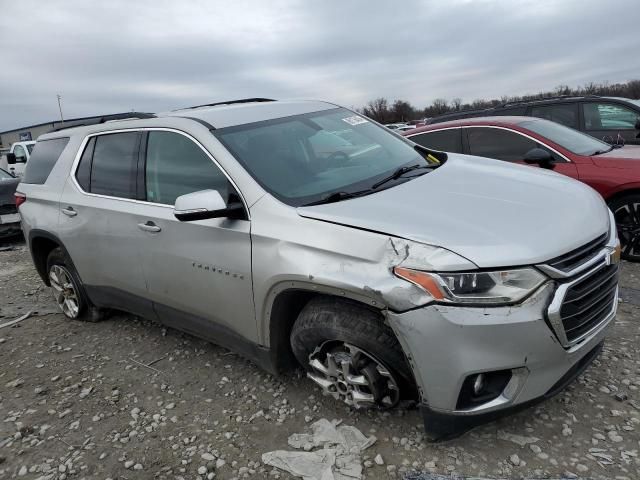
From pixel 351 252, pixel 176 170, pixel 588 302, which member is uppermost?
pixel 176 170

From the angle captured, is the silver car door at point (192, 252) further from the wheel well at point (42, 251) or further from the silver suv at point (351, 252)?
the wheel well at point (42, 251)

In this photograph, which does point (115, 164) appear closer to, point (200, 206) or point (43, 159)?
point (43, 159)

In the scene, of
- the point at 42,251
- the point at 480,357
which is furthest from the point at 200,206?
the point at 42,251

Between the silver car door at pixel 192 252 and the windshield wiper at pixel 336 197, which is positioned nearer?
the windshield wiper at pixel 336 197

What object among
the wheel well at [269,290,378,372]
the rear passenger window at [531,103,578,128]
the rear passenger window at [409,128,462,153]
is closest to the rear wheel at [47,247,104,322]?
the wheel well at [269,290,378,372]

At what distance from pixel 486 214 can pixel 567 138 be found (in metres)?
3.80

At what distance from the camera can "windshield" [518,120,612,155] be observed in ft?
17.5

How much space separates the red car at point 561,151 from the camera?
191 inches

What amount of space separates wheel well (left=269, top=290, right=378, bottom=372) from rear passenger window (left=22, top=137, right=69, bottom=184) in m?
2.78

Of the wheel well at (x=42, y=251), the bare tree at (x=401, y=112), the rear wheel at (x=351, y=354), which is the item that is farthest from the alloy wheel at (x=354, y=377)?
the bare tree at (x=401, y=112)

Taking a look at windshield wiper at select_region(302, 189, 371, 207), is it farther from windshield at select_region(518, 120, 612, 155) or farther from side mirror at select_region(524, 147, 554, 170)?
windshield at select_region(518, 120, 612, 155)

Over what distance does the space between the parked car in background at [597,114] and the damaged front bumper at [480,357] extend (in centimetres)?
587

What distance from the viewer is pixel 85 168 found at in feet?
13.4

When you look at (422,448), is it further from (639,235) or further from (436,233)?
(639,235)
